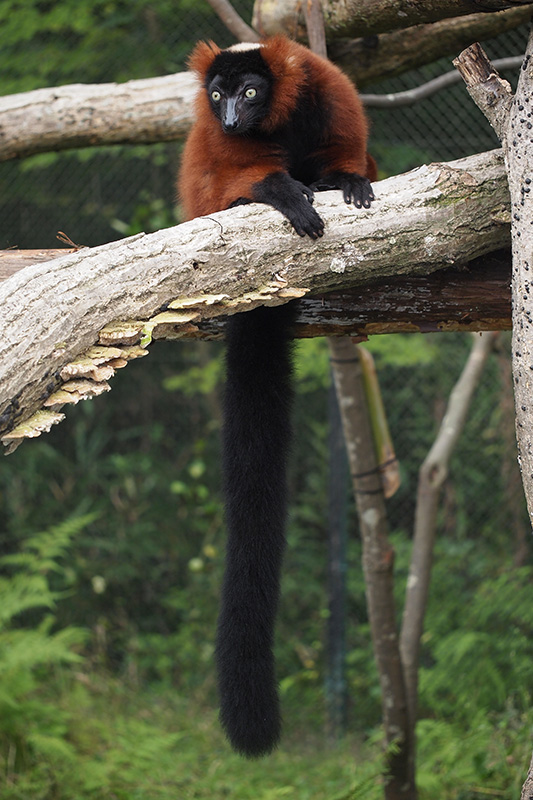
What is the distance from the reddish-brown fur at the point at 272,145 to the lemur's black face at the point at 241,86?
0.03 metres

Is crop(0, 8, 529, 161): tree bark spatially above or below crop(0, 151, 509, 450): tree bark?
above

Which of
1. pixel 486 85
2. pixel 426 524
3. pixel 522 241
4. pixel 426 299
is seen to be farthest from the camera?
pixel 426 524

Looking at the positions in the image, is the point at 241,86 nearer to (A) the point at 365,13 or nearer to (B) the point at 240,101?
(B) the point at 240,101

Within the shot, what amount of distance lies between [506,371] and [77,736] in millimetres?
2886

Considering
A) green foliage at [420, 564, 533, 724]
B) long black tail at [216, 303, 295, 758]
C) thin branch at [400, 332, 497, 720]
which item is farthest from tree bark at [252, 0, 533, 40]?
green foliage at [420, 564, 533, 724]

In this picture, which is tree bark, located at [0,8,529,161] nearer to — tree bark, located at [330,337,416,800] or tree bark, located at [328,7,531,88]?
tree bark, located at [328,7,531,88]

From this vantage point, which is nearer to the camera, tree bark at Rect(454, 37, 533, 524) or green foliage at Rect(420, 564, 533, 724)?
tree bark at Rect(454, 37, 533, 524)

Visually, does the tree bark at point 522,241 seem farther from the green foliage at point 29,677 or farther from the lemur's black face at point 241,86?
the green foliage at point 29,677

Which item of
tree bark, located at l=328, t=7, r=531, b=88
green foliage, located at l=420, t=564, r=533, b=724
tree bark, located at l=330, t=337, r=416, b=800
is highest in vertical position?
tree bark, located at l=328, t=7, r=531, b=88

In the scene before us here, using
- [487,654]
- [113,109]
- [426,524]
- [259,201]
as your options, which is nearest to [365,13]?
[259,201]

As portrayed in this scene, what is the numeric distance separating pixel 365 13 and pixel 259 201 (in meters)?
0.73

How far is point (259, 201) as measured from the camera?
200 centimetres

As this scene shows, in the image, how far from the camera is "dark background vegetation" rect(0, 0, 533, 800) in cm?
363

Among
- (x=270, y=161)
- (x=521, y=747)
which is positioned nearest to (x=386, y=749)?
(x=521, y=747)
